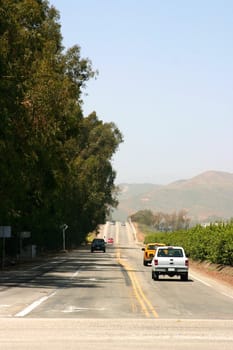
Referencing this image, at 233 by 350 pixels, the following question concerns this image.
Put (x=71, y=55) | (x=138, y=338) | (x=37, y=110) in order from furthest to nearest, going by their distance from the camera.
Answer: (x=71, y=55)
(x=37, y=110)
(x=138, y=338)

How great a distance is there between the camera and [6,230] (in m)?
50.0

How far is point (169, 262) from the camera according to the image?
118 feet

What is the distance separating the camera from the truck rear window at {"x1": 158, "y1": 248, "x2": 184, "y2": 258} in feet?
120

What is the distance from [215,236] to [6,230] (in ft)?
48.0

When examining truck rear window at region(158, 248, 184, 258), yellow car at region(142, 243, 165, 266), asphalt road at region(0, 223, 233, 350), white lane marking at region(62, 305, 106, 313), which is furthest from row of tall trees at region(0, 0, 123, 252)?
white lane marking at region(62, 305, 106, 313)

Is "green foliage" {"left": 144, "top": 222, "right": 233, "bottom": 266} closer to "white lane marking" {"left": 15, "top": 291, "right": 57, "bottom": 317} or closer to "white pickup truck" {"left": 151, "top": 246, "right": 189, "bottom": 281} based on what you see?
"white pickup truck" {"left": 151, "top": 246, "right": 189, "bottom": 281}

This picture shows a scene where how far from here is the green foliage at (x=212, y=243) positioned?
45.2m

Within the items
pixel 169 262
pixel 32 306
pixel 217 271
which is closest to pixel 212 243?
pixel 217 271

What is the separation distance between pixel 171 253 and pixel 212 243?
1521 cm

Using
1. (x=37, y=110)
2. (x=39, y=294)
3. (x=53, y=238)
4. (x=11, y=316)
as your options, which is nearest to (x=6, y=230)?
(x=37, y=110)

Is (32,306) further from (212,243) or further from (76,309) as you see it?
(212,243)

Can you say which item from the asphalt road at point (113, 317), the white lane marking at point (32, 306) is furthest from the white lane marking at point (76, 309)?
the white lane marking at point (32, 306)

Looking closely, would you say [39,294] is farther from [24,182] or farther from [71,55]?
[71,55]

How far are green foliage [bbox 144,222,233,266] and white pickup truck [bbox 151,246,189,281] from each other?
22.9 ft
